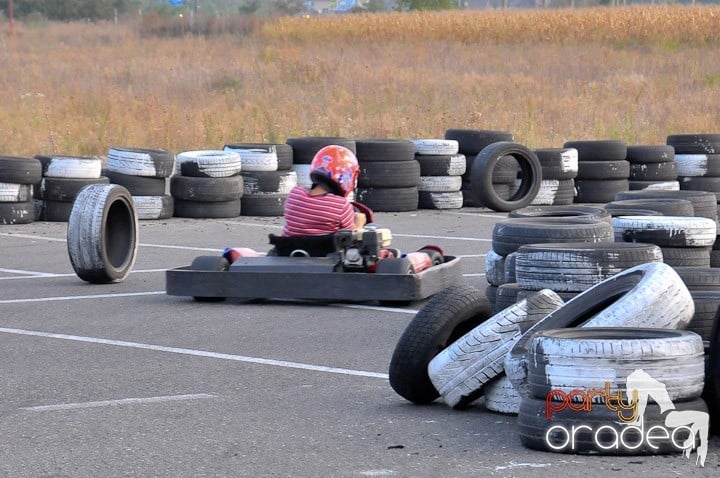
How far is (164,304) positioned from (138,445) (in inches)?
181

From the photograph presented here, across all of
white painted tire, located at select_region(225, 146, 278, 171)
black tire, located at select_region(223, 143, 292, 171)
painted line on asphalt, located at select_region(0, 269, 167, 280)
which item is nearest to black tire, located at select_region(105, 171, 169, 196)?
white painted tire, located at select_region(225, 146, 278, 171)

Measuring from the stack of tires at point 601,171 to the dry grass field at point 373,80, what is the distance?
6251 mm

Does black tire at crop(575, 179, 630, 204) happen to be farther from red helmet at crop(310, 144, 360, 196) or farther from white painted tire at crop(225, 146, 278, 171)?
red helmet at crop(310, 144, 360, 196)

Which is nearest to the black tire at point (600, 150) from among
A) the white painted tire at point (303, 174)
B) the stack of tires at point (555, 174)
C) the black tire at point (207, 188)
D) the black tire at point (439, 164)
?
the stack of tires at point (555, 174)

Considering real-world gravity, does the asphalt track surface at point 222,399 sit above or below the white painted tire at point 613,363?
below

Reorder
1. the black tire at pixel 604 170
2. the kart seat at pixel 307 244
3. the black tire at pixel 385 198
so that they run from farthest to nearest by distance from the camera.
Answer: the black tire at pixel 604 170
the black tire at pixel 385 198
the kart seat at pixel 307 244

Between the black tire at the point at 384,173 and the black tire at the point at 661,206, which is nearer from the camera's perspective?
the black tire at the point at 661,206

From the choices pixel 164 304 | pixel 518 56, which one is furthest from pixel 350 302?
pixel 518 56

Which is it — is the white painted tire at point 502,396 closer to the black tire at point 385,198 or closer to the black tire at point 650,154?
the black tire at point 385,198

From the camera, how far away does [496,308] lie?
8141mm

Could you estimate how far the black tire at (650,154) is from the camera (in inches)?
768

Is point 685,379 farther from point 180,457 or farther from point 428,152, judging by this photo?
point 428,152

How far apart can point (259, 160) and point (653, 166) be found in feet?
20.4

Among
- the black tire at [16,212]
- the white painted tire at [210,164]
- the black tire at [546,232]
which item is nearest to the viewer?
the black tire at [546,232]
